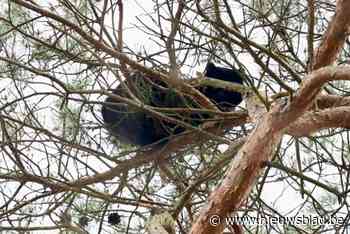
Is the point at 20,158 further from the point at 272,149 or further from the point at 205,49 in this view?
the point at 272,149

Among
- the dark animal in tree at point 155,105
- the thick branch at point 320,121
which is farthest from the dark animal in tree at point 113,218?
the thick branch at point 320,121

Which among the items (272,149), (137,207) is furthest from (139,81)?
(272,149)

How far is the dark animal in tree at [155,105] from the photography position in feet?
4.18

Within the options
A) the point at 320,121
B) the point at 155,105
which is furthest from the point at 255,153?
the point at 155,105

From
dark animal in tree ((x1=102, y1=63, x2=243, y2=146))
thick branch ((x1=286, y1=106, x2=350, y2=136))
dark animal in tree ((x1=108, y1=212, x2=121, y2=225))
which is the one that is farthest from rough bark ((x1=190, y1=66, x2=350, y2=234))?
dark animal in tree ((x1=108, y1=212, x2=121, y2=225))

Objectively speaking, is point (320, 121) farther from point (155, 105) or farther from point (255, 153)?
point (155, 105)

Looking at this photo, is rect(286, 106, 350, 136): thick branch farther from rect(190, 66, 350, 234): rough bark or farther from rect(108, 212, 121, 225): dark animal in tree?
rect(108, 212, 121, 225): dark animal in tree

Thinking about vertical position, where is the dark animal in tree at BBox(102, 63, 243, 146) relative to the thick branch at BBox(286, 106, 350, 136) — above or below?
above

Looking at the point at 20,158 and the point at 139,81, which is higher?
the point at 139,81

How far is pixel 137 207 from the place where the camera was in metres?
1.24

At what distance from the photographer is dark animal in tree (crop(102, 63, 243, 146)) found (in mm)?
1273

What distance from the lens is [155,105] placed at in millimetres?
1360

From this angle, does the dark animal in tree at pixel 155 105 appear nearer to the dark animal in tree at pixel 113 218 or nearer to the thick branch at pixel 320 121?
the dark animal in tree at pixel 113 218

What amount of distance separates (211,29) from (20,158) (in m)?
0.46
